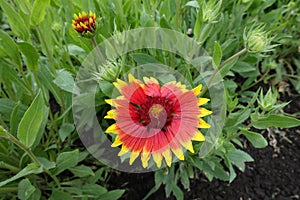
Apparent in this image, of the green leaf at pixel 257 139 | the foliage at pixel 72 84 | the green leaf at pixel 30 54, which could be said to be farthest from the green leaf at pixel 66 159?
the green leaf at pixel 257 139

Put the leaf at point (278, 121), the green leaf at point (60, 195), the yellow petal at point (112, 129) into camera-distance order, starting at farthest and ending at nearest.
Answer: the green leaf at point (60, 195) < the leaf at point (278, 121) < the yellow petal at point (112, 129)

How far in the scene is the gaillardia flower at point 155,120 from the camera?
2.09 ft

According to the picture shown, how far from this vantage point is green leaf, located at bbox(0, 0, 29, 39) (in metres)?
0.83

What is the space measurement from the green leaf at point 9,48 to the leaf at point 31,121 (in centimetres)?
27

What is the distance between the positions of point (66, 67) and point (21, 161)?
0.27 m

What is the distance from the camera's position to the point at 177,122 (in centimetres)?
65

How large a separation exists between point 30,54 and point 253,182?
0.78 m

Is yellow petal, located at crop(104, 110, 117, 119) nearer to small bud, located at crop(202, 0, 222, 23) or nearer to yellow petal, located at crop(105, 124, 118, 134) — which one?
yellow petal, located at crop(105, 124, 118, 134)

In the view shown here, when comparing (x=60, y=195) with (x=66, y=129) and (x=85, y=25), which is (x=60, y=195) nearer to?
(x=66, y=129)

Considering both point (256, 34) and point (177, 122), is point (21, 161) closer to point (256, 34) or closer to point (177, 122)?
point (177, 122)

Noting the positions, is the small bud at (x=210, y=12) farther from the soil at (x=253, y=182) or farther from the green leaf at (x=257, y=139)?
the soil at (x=253, y=182)

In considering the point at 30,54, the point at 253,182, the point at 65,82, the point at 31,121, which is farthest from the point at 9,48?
the point at 253,182

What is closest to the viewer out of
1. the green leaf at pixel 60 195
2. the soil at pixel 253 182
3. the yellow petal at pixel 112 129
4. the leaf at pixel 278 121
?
the yellow petal at pixel 112 129

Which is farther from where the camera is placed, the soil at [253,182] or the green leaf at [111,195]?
the soil at [253,182]
